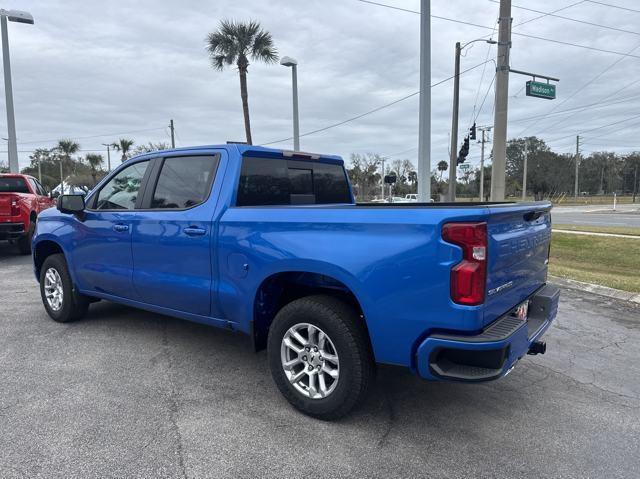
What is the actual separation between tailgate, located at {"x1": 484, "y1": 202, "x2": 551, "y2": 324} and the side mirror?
400 cm

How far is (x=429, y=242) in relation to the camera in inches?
104

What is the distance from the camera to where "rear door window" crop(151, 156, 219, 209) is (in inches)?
156

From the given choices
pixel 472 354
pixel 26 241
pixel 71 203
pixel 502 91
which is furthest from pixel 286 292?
pixel 502 91

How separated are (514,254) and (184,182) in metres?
2.72

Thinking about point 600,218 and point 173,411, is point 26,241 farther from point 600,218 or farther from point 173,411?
point 600,218

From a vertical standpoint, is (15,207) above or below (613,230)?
above

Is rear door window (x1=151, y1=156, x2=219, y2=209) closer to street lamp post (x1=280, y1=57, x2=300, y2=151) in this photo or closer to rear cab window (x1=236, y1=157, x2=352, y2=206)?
rear cab window (x1=236, y1=157, x2=352, y2=206)

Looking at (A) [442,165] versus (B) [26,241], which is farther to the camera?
(A) [442,165]

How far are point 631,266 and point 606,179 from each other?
110 meters

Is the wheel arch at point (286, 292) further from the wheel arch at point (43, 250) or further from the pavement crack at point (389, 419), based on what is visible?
the wheel arch at point (43, 250)

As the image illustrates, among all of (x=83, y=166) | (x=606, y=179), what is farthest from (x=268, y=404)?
(x=606, y=179)

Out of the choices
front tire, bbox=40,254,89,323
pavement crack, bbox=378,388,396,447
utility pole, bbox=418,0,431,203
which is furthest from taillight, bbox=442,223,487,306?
utility pole, bbox=418,0,431,203

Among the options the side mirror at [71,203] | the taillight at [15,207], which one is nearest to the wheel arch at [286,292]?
the side mirror at [71,203]

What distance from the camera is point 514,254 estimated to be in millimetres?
3004
